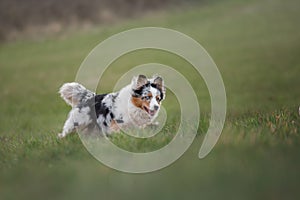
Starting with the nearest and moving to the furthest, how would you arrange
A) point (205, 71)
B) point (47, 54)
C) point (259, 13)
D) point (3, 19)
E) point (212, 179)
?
point (212, 179), point (205, 71), point (47, 54), point (3, 19), point (259, 13)

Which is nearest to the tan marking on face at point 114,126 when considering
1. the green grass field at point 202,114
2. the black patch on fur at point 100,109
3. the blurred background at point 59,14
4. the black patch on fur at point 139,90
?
the black patch on fur at point 100,109

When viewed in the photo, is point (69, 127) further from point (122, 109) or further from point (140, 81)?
point (140, 81)

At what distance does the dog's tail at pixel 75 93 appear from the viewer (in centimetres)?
809

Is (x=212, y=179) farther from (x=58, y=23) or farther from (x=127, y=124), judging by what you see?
(x=58, y=23)

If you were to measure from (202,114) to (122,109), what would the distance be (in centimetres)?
165

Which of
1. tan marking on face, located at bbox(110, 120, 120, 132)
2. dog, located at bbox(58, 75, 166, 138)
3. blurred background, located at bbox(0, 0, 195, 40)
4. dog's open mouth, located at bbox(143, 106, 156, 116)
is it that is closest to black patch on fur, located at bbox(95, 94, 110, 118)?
dog, located at bbox(58, 75, 166, 138)

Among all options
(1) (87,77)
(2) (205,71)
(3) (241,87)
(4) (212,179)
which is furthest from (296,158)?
(1) (87,77)

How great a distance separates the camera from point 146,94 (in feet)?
23.9

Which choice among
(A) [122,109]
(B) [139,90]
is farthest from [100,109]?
(B) [139,90]

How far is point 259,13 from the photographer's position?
1612 inches

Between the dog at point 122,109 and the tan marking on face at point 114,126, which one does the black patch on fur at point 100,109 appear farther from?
the tan marking on face at point 114,126

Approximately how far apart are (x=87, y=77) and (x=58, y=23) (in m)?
16.8

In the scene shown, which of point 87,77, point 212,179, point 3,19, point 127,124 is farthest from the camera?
point 3,19

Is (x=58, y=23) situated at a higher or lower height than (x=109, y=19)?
lower
